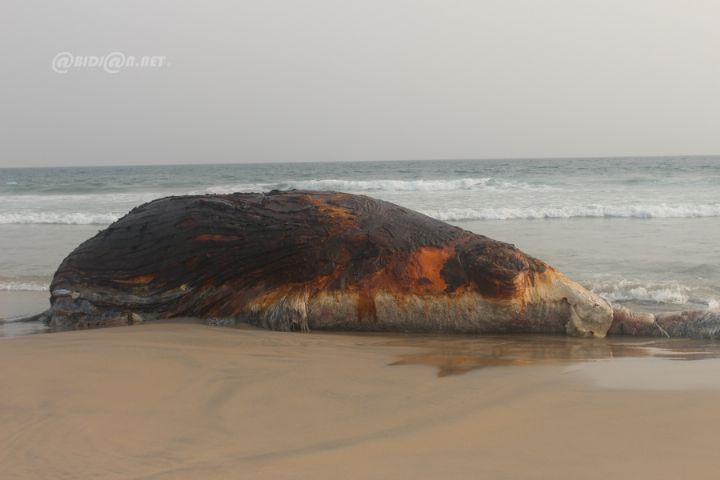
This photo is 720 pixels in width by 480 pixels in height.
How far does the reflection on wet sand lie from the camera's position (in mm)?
4160

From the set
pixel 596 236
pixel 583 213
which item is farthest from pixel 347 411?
pixel 583 213

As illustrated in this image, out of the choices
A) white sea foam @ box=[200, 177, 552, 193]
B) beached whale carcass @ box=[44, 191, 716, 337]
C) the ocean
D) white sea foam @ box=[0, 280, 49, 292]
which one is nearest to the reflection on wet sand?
beached whale carcass @ box=[44, 191, 716, 337]

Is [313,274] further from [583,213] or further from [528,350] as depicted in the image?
[583,213]

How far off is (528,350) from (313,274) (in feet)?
→ 5.63

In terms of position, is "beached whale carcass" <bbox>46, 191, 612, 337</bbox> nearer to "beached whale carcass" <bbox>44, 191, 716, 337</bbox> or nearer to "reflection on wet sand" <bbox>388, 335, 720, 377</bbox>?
"beached whale carcass" <bbox>44, 191, 716, 337</bbox>

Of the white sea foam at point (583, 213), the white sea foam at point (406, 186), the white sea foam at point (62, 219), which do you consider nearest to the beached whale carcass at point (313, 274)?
the white sea foam at point (583, 213)

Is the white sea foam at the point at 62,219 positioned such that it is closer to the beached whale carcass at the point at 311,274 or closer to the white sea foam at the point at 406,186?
the white sea foam at the point at 406,186

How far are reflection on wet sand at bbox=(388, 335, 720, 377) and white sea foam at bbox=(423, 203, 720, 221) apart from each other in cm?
1198

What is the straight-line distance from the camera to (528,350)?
463 centimetres

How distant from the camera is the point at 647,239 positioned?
11023mm

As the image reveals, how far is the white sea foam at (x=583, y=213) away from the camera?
16.8 m

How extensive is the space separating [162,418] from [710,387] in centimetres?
260

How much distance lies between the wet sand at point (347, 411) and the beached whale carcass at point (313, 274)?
635 mm

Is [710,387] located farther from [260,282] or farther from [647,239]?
[647,239]
